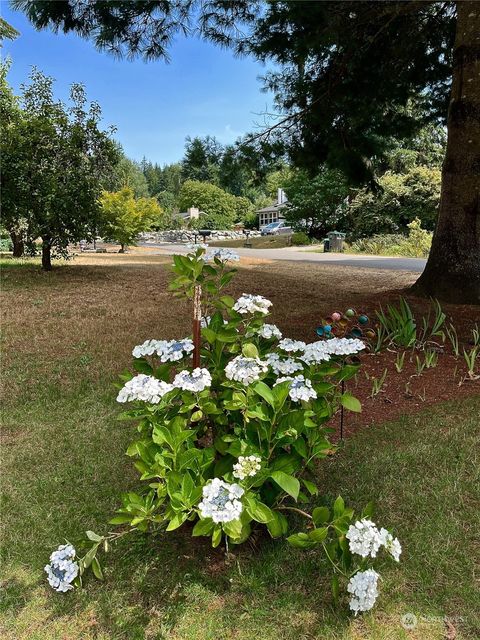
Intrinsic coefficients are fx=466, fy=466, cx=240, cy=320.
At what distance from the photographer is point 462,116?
449 centimetres

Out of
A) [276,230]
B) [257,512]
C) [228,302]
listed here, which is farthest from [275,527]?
[276,230]

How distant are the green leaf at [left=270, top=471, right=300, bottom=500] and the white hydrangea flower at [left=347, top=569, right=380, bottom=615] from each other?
26 cm

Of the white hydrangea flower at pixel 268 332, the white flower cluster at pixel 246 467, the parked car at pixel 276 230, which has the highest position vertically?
the parked car at pixel 276 230

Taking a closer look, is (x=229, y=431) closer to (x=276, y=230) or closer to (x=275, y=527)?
(x=275, y=527)

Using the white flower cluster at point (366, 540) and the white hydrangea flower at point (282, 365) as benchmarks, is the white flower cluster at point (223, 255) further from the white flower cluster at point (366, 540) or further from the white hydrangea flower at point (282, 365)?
the white flower cluster at point (366, 540)

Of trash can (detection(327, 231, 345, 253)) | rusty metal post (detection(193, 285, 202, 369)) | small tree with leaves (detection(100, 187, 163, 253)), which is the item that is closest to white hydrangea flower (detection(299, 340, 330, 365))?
rusty metal post (detection(193, 285, 202, 369))

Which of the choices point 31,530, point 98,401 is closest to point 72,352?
point 98,401

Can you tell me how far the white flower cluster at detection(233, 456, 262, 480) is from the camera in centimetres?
127

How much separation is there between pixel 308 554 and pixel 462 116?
4453mm

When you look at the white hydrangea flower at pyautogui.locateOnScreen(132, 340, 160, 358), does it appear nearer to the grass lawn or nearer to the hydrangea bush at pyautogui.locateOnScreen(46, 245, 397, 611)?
the hydrangea bush at pyautogui.locateOnScreen(46, 245, 397, 611)

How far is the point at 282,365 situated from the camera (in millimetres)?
1506

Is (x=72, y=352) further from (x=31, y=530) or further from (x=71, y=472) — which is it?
(x=31, y=530)

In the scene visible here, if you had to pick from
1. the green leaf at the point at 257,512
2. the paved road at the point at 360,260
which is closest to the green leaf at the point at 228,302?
the green leaf at the point at 257,512

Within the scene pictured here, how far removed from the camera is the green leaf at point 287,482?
127cm
